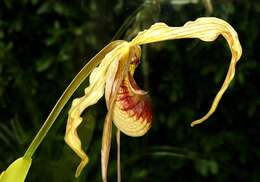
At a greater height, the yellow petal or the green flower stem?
the green flower stem

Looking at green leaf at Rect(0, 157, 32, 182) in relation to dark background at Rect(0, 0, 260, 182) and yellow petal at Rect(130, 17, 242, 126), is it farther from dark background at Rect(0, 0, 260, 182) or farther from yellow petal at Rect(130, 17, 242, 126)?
dark background at Rect(0, 0, 260, 182)

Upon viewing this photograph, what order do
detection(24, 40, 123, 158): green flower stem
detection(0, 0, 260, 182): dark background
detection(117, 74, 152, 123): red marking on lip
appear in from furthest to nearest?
1. detection(0, 0, 260, 182): dark background
2. detection(117, 74, 152, 123): red marking on lip
3. detection(24, 40, 123, 158): green flower stem

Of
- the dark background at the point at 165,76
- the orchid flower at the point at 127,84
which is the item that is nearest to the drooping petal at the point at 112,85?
the orchid flower at the point at 127,84

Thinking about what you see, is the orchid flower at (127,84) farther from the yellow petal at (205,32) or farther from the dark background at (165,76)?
the dark background at (165,76)

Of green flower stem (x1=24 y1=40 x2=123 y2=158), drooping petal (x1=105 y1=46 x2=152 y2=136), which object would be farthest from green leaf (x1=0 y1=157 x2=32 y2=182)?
drooping petal (x1=105 y1=46 x2=152 y2=136)

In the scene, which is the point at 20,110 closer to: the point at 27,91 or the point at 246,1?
the point at 27,91

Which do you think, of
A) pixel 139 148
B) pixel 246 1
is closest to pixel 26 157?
pixel 139 148

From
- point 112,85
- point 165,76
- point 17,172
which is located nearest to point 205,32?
point 112,85
